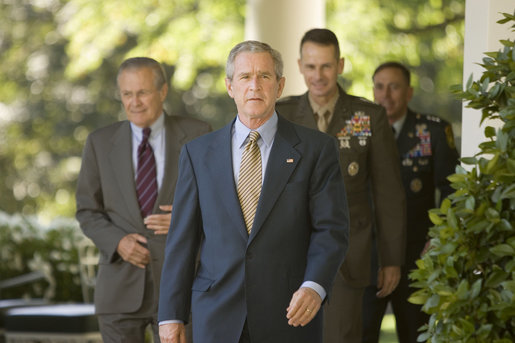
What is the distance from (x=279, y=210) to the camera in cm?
407

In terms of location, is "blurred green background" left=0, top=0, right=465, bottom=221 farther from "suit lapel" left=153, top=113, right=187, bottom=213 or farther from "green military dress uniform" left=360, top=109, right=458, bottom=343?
"suit lapel" left=153, top=113, right=187, bottom=213

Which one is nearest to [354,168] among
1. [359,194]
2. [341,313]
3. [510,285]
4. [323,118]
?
[359,194]

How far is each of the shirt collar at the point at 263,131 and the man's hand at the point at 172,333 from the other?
76 cm

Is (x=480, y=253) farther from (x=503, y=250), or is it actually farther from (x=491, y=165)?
(x=491, y=165)

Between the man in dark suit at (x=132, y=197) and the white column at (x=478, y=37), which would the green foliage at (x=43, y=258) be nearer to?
the man in dark suit at (x=132, y=197)

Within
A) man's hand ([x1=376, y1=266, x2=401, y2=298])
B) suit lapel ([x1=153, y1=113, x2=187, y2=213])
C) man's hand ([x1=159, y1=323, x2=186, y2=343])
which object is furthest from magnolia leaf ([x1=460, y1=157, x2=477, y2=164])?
man's hand ([x1=376, y1=266, x2=401, y2=298])

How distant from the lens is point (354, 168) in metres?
5.78

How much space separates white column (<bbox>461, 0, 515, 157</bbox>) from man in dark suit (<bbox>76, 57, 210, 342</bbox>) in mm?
1619

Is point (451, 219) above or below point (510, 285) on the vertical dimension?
above

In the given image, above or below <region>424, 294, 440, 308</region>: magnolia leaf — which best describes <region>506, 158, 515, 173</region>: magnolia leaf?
above

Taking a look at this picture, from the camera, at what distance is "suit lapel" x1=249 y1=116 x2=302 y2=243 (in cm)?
405

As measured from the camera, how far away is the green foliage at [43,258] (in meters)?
10.1

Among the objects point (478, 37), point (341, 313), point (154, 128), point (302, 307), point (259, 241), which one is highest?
point (478, 37)

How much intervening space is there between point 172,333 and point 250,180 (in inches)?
26.6
